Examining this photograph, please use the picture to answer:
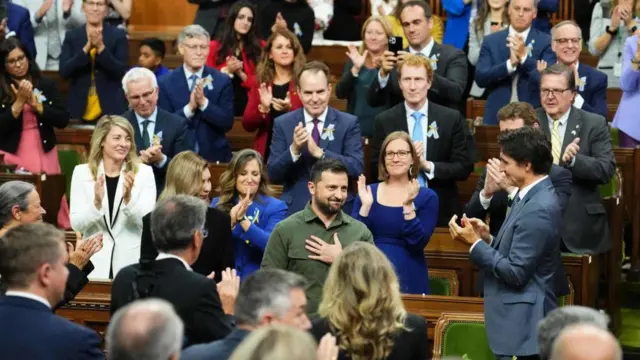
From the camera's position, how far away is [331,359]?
165 inches

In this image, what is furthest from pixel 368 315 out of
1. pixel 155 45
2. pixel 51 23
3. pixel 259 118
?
pixel 51 23

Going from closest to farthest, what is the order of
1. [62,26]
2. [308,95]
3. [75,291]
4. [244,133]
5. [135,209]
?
[75,291] < [135,209] < [308,95] < [244,133] < [62,26]

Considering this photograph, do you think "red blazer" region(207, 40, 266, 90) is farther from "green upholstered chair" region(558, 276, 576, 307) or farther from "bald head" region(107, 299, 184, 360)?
"bald head" region(107, 299, 184, 360)

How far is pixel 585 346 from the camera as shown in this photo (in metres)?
3.42

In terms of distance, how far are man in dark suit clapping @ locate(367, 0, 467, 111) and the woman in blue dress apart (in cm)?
140

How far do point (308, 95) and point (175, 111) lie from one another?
4.58 ft

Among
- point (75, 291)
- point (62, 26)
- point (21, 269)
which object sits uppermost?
point (62, 26)

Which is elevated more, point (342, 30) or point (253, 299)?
point (342, 30)

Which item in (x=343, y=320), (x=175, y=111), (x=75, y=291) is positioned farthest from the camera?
(x=175, y=111)

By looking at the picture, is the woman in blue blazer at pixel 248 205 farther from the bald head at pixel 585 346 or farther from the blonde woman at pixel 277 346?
the blonde woman at pixel 277 346

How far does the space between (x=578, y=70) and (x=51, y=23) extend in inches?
183

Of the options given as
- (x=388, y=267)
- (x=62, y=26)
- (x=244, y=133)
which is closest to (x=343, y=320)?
(x=388, y=267)

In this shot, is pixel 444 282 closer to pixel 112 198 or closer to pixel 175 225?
pixel 112 198

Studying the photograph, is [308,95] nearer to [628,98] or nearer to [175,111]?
[175,111]
